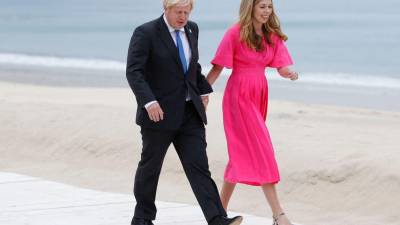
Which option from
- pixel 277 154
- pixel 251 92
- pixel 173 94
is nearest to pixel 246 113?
pixel 251 92

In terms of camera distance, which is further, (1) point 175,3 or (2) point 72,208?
(2) point 72,208

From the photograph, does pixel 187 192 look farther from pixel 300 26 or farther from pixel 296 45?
pixel 300 26

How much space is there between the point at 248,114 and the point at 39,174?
352 centimetres

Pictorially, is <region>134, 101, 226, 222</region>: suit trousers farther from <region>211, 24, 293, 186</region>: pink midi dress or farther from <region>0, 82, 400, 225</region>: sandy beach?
<region>0, 82, 400, 225</region>: sandy beach

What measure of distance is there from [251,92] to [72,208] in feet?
4.80

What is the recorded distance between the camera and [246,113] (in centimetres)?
700

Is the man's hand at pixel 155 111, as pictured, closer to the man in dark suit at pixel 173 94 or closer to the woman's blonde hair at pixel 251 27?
the man in dark suit at pixel 173 94

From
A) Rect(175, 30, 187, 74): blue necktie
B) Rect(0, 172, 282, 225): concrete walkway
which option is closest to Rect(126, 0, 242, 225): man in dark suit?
Rect(175, 30, 187, 74): blue necktie

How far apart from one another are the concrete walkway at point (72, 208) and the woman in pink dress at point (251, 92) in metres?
0.34

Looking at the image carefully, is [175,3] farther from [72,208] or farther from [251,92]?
[72,208]

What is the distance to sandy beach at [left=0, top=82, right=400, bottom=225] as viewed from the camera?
8.49m

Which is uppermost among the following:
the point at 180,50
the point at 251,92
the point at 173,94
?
the point at 180,50

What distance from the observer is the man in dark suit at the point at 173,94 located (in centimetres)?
645

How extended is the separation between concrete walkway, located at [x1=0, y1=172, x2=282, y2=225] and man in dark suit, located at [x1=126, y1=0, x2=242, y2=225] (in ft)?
1.78
